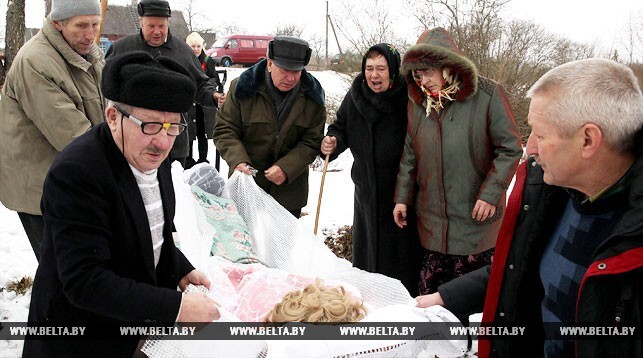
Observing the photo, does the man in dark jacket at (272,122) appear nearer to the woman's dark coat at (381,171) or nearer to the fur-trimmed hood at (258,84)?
the fur-trimmed hood at (258,84)

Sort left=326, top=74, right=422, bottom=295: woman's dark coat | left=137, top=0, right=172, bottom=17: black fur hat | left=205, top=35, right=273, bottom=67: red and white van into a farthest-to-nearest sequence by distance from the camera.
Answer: left=205, top=35, right=273, bottom=67: red and white van → left=137, top=0, right=172, bottom=17: black fur hat → left=326, top=74, right=422, bottom=295: woman's dark coat

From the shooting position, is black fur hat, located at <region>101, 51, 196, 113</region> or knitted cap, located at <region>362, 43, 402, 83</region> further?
knitted cap, located at <region>362, 43, 402, 83</region>

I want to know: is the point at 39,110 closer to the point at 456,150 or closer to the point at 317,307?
the point at 317,307

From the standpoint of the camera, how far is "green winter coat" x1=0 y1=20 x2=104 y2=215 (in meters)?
2.84

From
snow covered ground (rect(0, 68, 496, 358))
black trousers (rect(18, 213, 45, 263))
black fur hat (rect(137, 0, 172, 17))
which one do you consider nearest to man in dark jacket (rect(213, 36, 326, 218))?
black trousers (rect(18, 213, 45, 263))

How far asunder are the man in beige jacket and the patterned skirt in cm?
217

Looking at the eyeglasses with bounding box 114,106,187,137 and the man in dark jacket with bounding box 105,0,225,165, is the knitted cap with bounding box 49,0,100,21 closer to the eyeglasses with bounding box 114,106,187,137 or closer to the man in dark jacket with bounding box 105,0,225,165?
the man in dark jacket with bounding box 105,0,225,165

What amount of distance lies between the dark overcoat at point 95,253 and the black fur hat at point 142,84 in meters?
0.15

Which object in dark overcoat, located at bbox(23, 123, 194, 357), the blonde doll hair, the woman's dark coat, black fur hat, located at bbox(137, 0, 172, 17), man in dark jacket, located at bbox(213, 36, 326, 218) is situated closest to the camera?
dark overcoat, located at bbox(23, 123, 194, 357)

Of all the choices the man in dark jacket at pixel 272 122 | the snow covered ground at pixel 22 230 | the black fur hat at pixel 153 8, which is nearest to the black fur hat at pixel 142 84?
the man in dark jacket at pixel 272 122

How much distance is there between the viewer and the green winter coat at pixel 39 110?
2838 mm

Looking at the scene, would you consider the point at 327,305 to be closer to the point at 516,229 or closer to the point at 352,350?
the point at 352,350

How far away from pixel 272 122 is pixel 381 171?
829 millimetres

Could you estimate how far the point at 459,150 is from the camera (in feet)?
10.1
